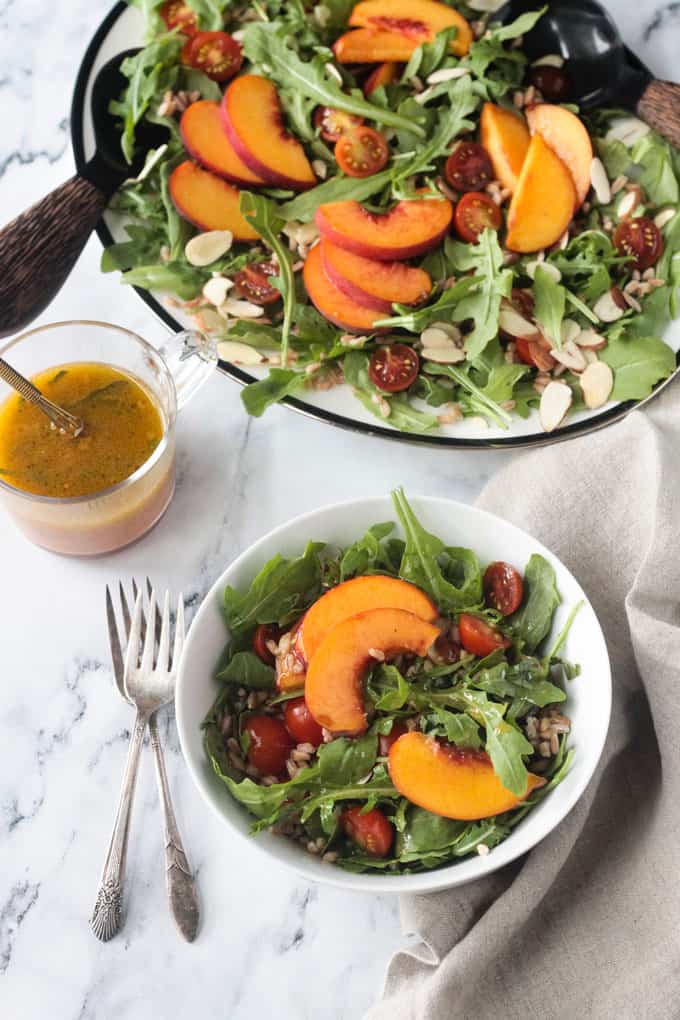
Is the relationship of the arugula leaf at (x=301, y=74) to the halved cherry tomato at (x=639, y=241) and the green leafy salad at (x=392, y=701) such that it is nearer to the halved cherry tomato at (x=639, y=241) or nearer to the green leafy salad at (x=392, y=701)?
the halved cherry tomato at (x=639, y=241)

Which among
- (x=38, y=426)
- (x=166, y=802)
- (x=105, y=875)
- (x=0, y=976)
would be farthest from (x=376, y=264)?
(x=0, y=976)

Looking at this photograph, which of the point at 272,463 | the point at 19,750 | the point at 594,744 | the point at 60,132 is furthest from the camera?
the point at 60,132

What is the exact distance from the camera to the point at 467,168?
6.26 feet

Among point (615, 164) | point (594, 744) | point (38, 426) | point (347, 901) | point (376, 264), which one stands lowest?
point (347, 901)

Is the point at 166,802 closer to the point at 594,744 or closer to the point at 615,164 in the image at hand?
the point at 594,744

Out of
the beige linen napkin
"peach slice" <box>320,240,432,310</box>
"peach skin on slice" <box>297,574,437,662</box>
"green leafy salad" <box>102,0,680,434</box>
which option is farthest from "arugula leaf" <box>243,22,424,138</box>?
"peach skin on slice" <box>297,574,437,662</box>

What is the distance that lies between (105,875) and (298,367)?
81cm

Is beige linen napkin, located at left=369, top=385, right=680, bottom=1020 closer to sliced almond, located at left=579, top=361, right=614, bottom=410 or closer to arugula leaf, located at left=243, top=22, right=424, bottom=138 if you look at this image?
sliced almond, located at left=579, top=361, right=614, bottom=410

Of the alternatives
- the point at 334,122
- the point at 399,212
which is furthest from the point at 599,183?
the point at 334,122

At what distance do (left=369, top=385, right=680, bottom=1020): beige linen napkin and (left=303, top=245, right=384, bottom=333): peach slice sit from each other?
1.26 feet

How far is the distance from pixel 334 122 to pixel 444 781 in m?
1.10

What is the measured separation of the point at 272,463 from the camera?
1.89 m

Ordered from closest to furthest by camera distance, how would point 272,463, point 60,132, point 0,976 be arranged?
point 0,976, point 272,463, point 60,132

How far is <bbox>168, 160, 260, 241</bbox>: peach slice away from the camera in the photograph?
188cm
